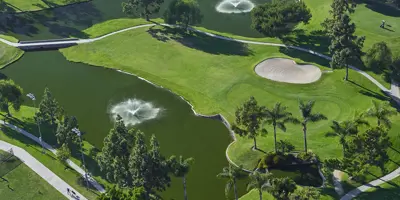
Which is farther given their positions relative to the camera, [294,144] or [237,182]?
[294,144]

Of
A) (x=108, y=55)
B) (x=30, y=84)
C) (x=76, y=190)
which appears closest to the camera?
(x=76, y=190)

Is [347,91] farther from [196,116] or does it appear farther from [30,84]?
[30,84]

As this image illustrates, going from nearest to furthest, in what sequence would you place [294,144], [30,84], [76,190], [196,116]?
[76,190], [294,144], [196,116], [30,84]

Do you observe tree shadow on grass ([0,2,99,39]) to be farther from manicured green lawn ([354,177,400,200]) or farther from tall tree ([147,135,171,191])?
manicured green lawn ([354,177,400,200])

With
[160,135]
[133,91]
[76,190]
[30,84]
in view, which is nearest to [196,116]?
[160,135]

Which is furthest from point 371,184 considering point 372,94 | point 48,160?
point 48,160

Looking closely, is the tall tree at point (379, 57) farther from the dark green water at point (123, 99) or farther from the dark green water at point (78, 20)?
the dark green water at point (123, 99)
